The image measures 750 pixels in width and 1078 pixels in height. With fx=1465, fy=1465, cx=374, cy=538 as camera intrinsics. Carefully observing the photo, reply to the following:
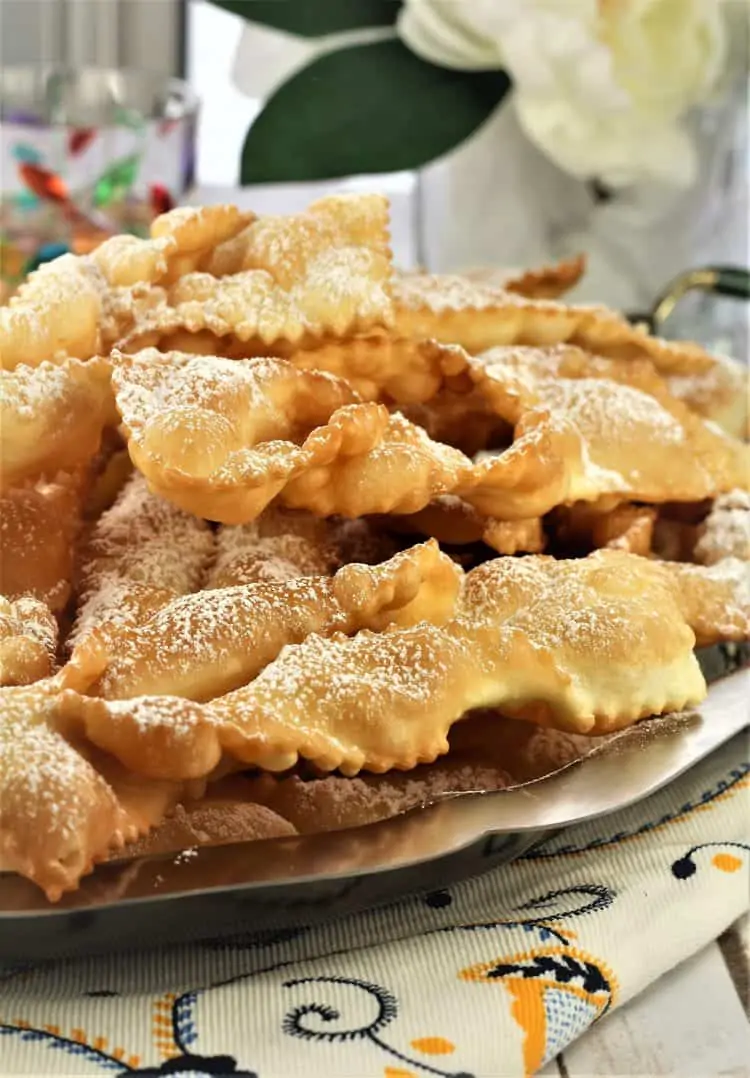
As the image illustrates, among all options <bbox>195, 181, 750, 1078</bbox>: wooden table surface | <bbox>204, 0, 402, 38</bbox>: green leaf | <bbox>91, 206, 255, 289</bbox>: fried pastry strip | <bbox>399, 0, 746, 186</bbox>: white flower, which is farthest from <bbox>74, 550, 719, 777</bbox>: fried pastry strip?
<bbox>204, 0, 402, 38</bbox>: green leaf

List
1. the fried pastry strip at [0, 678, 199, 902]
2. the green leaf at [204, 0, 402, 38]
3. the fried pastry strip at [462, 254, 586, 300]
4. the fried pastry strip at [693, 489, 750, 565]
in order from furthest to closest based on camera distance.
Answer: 1. the green leaf at [204, 0, 402, 38]
2. the fried pastry strip at [462, 254, 586, 300]
3. the fried pastry strip at [693, 489, 750, 565]
4. the fried pastry strip at [0, 678, 199, 902]

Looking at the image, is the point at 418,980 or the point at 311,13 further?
the point at 311,13

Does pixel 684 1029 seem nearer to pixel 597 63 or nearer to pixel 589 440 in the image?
pixel 589 440

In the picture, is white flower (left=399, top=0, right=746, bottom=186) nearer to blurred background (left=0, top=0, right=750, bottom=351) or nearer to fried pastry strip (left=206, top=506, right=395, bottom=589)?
blurred background (left=0, top=0, right=750, bottom=351)

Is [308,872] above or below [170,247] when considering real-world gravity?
below

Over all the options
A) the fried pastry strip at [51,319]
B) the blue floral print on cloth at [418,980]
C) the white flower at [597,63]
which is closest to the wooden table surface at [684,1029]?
the blue floral print on cloth at [418,980]

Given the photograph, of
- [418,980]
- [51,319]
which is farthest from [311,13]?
[418,980]

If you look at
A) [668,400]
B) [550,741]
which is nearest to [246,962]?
[550,741]

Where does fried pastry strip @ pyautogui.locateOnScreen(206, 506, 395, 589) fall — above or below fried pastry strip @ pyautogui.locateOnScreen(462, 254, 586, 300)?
below
